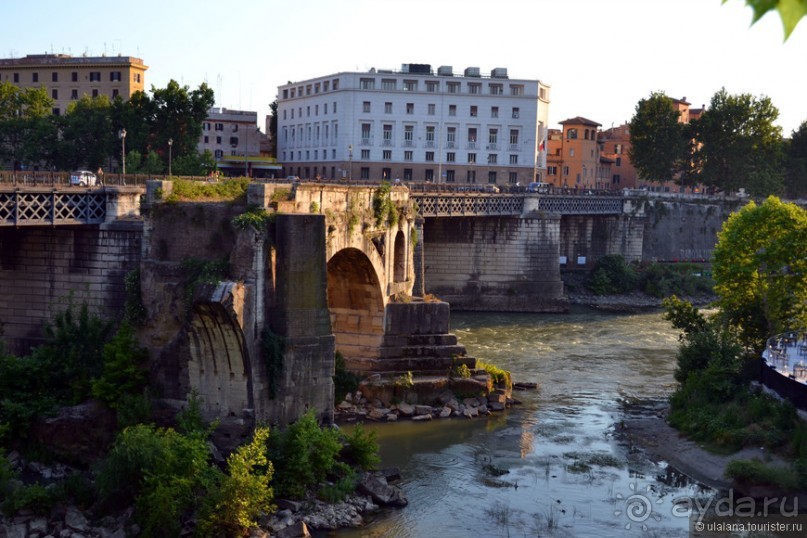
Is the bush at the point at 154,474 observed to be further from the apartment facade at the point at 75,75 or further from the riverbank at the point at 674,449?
the apartment facade at the point at 75,75

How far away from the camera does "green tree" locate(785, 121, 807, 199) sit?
8338 centimetres

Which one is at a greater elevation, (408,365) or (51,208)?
(51,208)

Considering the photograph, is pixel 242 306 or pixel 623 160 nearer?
pixel 242 306

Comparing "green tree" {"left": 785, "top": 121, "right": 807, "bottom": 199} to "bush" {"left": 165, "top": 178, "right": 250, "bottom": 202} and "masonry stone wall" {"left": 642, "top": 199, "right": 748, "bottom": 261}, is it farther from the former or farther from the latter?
"bush" {"left": 165, "top": 178, "right": 250, "bottom": 202}

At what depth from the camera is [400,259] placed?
3725cm

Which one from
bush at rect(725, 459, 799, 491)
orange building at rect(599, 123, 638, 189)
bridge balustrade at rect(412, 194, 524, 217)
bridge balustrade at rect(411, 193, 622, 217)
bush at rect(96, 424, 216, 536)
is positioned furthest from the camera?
orange building at rect(599, 123, 638, 189)

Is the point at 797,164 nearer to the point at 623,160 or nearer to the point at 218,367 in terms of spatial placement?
the point at 623,160

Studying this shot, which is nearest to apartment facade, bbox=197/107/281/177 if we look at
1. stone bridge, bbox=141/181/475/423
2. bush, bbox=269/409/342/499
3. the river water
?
the river water

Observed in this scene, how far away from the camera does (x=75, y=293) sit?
2644 centimetres

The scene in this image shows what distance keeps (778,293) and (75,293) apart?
2221 centimetres

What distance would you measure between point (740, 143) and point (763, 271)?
155 feet

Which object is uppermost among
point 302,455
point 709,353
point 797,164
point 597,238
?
point 797,164

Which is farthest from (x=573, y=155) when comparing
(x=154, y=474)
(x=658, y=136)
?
(x=154, y=474)

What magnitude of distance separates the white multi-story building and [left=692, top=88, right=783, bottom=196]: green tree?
45.7 ft
